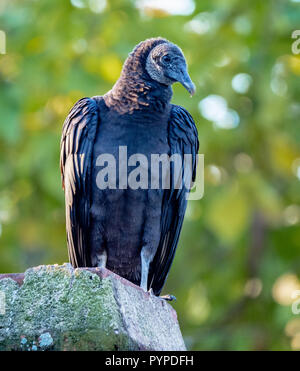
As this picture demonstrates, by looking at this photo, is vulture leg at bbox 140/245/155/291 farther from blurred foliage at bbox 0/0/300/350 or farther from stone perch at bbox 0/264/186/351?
blurred foliage at bbox 0/0/300/350

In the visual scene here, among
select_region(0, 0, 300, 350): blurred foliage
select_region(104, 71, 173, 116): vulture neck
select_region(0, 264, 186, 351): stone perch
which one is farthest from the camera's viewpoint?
select_region(0, 0, 300, 350): blurred foliage

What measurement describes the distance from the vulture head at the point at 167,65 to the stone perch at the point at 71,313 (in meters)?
1.94

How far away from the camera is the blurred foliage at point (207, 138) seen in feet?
26.4

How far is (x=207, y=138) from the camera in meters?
8.57

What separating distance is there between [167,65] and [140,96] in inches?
11.3

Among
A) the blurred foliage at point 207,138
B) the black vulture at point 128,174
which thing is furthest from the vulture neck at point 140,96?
the blurred foliage at point 207,138

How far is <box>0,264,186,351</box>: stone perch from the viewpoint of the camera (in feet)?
9.93

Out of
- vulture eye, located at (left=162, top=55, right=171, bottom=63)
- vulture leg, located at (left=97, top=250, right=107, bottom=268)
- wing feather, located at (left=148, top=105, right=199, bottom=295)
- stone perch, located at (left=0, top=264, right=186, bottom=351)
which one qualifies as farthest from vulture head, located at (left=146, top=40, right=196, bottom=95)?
stone perch, located at (left=0, top=264, right=186, bottom=351)

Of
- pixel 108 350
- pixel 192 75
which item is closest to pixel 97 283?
pixel 108 350

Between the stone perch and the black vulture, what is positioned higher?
the black vulture

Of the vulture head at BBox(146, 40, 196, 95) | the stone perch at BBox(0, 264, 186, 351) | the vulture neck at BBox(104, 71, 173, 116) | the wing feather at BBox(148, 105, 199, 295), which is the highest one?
the vulture head at BBox(146, 40, 196, 95)

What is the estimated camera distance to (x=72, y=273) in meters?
3.23

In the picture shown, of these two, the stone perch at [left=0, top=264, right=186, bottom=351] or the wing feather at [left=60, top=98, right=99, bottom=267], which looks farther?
the wing feather at [left=60, top=98, right=99, bottom=267]

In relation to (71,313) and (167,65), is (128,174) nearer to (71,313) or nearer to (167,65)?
(167,65)
